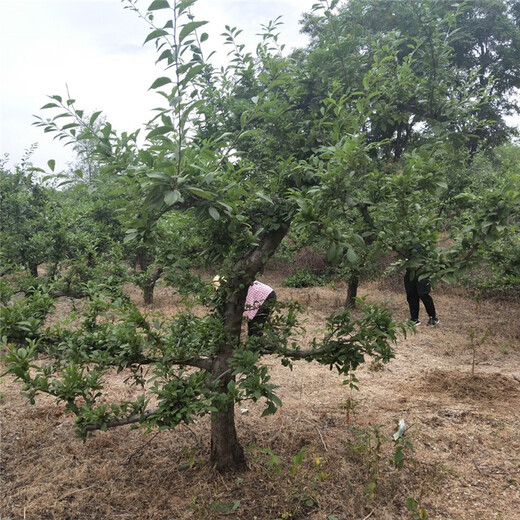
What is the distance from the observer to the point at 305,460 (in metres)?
2.91

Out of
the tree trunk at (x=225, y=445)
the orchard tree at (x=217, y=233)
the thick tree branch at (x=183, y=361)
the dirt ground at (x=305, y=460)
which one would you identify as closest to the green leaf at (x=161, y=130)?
the orchard tree at (x=217, y=233)

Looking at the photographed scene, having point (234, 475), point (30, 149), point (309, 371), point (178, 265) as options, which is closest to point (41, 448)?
point (234, 475)

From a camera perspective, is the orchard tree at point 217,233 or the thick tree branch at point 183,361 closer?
the orchard tree at point 217,233

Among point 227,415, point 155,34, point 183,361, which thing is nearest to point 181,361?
point 183,361

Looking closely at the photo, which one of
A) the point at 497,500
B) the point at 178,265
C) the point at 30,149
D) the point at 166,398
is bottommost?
the point at 497,500

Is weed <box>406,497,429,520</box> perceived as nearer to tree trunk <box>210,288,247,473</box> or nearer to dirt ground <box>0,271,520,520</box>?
dirt ground <box>0,271,520,520</box>

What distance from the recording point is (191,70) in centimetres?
120

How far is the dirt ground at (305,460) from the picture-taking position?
8.07 ft

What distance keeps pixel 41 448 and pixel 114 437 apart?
52cm

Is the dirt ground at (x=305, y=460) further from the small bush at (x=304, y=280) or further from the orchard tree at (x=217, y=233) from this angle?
the small bush at (x=304, y=280)

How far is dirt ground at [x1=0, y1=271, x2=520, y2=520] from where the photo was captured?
2.46m

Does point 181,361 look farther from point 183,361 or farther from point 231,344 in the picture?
point 231,344

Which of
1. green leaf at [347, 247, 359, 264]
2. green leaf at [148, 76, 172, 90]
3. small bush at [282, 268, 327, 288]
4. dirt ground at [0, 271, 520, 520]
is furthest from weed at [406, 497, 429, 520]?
small bush at [282, 268, 327, 288]

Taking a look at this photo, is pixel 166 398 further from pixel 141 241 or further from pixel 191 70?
pixel 191 70
